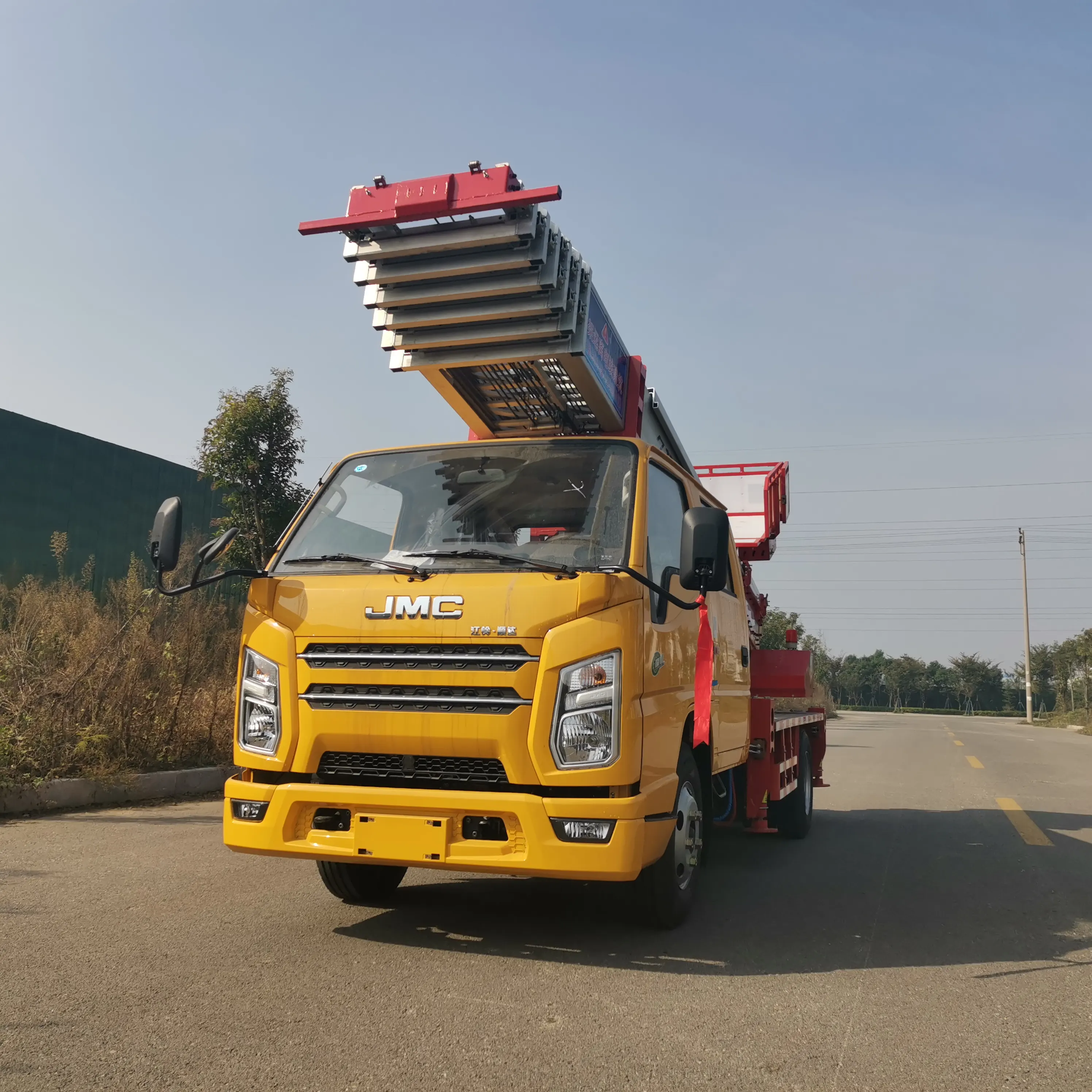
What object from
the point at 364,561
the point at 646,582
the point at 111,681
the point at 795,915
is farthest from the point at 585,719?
the point at 111,681

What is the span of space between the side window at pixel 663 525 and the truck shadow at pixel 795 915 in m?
1.52

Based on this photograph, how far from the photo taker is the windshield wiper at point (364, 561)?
450cm

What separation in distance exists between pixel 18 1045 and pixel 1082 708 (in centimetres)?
5852

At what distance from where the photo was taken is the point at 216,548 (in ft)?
16.2

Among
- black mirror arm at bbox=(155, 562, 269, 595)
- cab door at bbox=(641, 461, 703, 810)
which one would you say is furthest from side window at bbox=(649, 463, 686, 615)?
black mirror arm at bbox=(155, 562, 269, 595)

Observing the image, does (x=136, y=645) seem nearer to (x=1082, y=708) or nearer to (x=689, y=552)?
(x=689, y=552)

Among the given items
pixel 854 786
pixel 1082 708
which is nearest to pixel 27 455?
pixel 854 786

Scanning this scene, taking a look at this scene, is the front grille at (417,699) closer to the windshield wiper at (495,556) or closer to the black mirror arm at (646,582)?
the windshield wiper at (495,556)

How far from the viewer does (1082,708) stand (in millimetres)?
53125

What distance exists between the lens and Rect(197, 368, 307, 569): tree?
13672 mm

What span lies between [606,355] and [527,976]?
154 inches

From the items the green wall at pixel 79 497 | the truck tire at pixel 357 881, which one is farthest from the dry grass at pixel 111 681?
the green wall at pixel 79 497

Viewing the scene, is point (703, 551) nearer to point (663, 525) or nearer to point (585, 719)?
point (663, 525)

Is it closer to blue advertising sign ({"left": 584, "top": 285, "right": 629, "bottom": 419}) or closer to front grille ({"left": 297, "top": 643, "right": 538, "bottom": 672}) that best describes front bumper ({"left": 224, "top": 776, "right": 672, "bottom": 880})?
front grille ({"left": 297, "top": 643, "right": 538, "bottom": 672})
